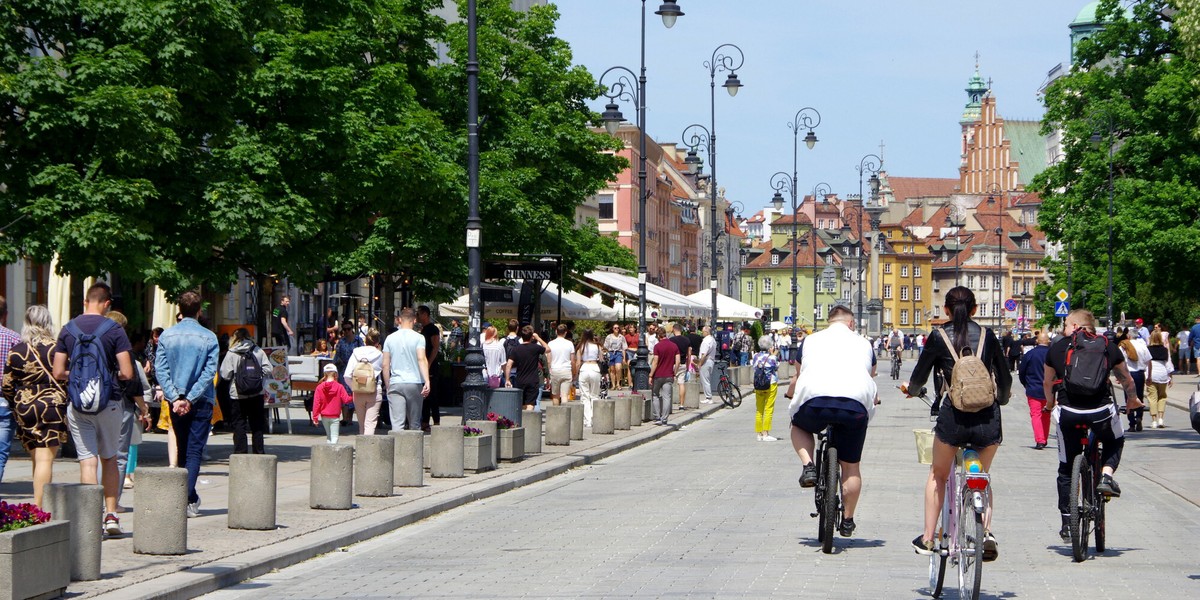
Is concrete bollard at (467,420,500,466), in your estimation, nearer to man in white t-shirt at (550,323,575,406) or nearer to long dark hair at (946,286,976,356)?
man in white t-shirt at (550,323,575,406)

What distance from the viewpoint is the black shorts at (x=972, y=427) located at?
9.67 m

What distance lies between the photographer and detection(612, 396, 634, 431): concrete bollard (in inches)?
1122

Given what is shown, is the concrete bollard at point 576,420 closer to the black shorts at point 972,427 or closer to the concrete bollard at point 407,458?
the concrete bollard at point 407,458

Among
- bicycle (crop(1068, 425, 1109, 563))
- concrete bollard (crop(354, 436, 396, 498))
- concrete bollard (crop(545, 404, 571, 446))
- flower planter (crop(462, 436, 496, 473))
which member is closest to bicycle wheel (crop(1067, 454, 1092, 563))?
bicycle (crop(1068, 425, 1109, 563))

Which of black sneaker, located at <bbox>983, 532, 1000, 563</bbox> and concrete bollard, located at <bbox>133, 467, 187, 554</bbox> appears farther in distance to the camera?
concrete bollard, located at <bbox>133, 467, 187, 554</bbox>

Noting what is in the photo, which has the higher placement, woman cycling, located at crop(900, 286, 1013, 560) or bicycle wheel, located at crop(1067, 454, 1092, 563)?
woman cycling, located at crop(900, 286, 1013, 560)

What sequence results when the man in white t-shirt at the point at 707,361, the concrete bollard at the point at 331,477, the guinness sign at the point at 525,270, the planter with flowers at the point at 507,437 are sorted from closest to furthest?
the concrete bollard at the point at 331,477, the planter with flowers at the point at 507,437, the guinness sign at the point at 525,270, the man in white t-shirt at the point at 707,361

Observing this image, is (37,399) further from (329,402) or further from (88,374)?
(329,402)

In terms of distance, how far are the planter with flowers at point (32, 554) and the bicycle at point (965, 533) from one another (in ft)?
15.5

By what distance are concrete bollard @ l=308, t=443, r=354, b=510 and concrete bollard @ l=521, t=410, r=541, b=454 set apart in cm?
784

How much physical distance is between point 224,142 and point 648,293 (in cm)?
2566

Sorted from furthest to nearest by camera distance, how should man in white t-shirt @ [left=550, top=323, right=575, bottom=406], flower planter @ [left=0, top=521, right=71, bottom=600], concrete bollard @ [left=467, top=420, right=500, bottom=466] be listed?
man in white t-shirt @ [left=550, top=323, right=575, bottom=406] < concrete bollard @ [left=467, top=420, right=500, bottom=466] < flower planter @ [left=0, top=521, right=71, bottom=600]

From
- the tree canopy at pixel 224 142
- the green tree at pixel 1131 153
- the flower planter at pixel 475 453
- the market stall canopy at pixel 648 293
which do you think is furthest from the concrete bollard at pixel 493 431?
the green tree at pixel 1131 153

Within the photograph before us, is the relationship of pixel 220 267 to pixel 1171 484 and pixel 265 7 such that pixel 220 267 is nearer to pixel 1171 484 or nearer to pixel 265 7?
pixel 265 7
